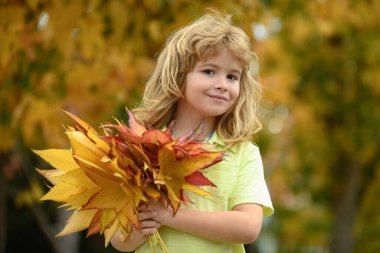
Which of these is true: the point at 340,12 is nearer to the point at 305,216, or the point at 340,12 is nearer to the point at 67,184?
the point at 67,184

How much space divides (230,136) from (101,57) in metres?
2.62

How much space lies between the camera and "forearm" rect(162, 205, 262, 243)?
2494 millimetres

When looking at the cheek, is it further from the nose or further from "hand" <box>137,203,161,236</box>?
"hand" <box>137,203,161,236</box>

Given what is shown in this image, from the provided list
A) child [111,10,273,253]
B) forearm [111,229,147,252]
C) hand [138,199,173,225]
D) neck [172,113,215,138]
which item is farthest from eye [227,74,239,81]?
forearm [111,229,147,252]

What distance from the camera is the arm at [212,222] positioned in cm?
249

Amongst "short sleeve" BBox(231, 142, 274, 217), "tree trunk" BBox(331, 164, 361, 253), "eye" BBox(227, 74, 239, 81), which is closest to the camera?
"short sleeve" BBox(231, 142, 274, 217)

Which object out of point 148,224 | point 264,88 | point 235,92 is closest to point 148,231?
point 148,224

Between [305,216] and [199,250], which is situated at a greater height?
[199,250]

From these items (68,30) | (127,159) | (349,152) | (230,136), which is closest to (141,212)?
(127,159)

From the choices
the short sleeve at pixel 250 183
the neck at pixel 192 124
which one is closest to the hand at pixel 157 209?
the short sleeve at pixel 250 183

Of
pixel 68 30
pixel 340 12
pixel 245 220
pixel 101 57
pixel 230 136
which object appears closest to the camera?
pixel 245 220

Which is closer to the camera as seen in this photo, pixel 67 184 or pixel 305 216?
pixel 67 184

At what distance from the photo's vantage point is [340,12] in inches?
278

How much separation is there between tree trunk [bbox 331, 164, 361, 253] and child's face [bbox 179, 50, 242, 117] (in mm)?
10543
